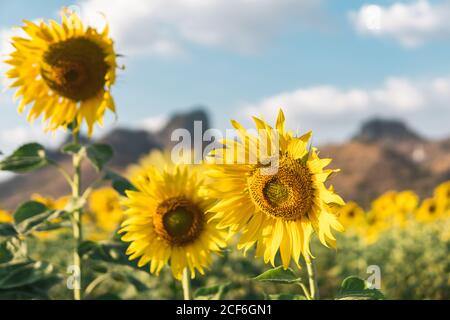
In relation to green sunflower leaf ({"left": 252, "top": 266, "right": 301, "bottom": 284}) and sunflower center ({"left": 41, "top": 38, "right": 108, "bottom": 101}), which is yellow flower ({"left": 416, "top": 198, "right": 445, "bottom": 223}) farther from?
green sunflower leaf ({"left": 252, "top": 266, "right": 301, "bottom": 284})

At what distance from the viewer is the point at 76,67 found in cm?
282

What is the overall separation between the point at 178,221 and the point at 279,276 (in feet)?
2.22

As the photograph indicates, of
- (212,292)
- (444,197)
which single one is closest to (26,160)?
(212,292)

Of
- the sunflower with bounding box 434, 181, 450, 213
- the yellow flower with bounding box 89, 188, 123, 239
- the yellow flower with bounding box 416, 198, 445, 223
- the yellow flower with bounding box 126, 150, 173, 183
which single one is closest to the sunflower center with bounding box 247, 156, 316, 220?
the yellow flower with bounding box 126, 150, 173, 183

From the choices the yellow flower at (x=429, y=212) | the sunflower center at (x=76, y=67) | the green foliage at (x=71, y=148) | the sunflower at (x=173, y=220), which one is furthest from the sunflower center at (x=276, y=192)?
the yellow flower at (x=429, y=212)

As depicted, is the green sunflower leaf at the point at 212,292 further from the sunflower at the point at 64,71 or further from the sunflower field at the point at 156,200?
the sunflower at the point at 64,71

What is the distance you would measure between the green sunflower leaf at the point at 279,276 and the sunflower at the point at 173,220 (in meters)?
0.53

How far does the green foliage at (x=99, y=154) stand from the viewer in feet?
8.60

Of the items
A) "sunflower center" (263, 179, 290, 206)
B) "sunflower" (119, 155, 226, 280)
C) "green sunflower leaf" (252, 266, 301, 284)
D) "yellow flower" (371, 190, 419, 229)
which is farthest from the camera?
"yellow flower" (371, 190, 419, 229)

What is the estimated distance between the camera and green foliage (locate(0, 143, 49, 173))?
271 centimetres

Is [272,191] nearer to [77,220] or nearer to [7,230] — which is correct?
[77,220]

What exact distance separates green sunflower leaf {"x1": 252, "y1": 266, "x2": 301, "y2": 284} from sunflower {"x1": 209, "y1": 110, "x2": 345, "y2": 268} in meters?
0.04

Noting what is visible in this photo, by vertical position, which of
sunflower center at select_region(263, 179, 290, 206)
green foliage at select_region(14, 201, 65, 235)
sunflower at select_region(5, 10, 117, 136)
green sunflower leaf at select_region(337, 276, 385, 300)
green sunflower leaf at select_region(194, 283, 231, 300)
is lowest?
green sunflower leaf at select_region(194, 283, 231, 300)
